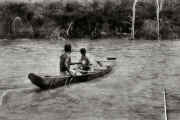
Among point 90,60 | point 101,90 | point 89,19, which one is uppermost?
point 89,19

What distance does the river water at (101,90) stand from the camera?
1213 centimetres

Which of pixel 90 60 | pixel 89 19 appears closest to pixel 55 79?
pixel 90 60

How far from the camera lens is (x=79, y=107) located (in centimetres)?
1286

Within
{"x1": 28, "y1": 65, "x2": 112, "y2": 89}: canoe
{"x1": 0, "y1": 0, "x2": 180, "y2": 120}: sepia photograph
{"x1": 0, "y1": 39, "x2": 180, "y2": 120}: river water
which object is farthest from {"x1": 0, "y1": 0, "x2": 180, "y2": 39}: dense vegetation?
{"x1": 28, "y1": 65, "x2": 112, "y2": 89}: canoe

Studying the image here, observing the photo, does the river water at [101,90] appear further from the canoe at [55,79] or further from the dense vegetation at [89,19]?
the dense vegetation at [89,19]

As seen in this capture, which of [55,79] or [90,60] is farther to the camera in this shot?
[90,60]

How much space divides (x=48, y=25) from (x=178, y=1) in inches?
475

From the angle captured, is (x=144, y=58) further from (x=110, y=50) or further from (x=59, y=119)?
(x=59, y=119)

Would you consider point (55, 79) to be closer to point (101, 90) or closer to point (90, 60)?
point (101, 90)

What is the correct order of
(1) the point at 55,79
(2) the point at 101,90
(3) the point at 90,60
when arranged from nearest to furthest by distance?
(1) the point at 55,79, (2) the point at 101,90, (3) the point at 90,60

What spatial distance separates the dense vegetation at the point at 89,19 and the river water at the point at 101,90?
8052mm

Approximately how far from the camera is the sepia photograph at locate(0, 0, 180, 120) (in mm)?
12844

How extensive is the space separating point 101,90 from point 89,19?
71.2ft

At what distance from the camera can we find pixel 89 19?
120 feet
